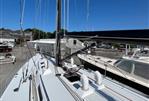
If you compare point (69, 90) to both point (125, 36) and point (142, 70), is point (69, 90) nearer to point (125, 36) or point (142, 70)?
point (125, 36)

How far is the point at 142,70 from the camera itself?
5.41 m

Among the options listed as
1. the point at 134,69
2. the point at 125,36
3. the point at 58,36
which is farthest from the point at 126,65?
the point at 125,36

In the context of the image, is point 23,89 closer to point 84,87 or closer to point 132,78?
point 84,87

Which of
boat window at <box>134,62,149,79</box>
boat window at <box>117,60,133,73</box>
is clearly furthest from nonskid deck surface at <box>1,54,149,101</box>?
boat window at <box>117,60,133,73</box>

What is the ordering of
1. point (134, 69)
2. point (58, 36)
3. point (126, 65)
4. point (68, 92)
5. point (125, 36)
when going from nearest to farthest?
point (125, 36)
point (68, 92)
point (58, 36)
point (134, 69)
point (126, 65)

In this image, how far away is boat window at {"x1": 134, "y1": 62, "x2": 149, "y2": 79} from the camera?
5.21 m

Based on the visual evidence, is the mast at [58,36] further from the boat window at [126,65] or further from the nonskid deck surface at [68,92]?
the boat window at [126,65]

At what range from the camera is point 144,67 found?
534 centimetres

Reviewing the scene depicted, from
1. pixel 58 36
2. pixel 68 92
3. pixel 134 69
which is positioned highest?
pixel 58 36

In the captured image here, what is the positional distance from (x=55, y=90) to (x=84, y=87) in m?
0.37

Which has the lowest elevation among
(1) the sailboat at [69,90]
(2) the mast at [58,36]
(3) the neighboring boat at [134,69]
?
(3) the neighboring boat at [134,69]

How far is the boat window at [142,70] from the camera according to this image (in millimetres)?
5207

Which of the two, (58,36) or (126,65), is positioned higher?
(58,36)

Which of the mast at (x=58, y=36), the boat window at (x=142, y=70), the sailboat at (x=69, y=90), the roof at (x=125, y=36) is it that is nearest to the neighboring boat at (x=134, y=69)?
the boat window at (x=142, y=70)
